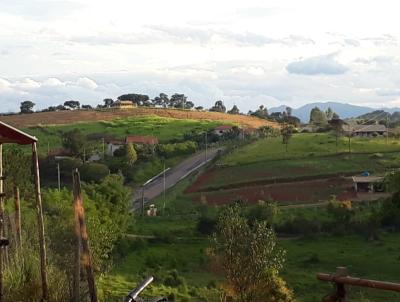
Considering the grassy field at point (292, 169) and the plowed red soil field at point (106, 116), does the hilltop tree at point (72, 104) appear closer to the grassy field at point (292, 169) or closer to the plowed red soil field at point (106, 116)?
the plowed red soil field at point (106, 116)

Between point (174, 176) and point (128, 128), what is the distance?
102 ft

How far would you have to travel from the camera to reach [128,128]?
95062 millimetres

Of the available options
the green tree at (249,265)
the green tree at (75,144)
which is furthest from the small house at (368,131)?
the green tree at (249,265)

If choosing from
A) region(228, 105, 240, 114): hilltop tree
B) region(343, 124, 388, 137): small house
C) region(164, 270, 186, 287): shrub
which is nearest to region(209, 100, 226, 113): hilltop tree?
region(228, 105, 240, 114): hilltop tree

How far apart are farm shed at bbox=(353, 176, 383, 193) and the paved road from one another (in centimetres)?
1618

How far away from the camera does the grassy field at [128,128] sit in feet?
288

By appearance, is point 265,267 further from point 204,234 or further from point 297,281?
point 204,234

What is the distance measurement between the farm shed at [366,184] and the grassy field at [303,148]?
9.99 meters

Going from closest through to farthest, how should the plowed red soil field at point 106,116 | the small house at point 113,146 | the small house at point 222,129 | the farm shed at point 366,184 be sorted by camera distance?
1. the farm shed at point 366,184
2. the small house at point 113,146
3. the small house at point 222,129
4. the plowed red soil field at point 106,116

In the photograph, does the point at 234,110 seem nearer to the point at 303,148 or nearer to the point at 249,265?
the point at 303,148

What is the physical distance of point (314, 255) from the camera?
36.4 metres

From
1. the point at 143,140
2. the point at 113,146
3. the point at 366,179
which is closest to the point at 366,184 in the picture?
the point at 366,179

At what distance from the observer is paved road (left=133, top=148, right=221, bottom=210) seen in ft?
190

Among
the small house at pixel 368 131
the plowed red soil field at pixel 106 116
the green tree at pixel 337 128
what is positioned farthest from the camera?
the plowed red soil field at pixel 106 116
